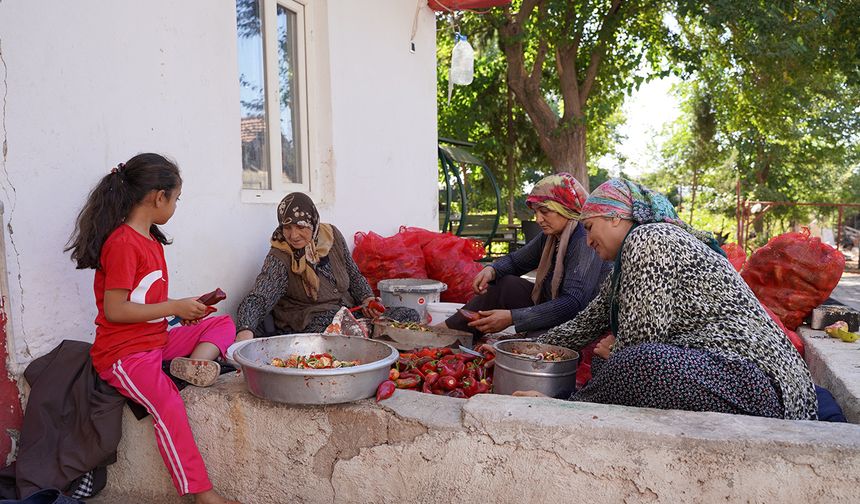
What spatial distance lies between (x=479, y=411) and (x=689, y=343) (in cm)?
81

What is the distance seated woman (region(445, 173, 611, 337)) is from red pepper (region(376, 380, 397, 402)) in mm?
1113

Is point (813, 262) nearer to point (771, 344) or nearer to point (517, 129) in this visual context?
point (771, 344)

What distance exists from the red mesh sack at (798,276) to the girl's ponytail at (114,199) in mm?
3874

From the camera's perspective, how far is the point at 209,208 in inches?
148

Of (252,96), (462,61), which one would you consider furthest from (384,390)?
(462,61)

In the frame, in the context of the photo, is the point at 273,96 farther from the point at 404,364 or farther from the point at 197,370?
the point at 197,370

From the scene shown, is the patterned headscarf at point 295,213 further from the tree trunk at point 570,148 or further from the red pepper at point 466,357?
the tree trunk at point 570,148

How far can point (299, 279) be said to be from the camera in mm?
4055

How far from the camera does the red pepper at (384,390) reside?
246 cm

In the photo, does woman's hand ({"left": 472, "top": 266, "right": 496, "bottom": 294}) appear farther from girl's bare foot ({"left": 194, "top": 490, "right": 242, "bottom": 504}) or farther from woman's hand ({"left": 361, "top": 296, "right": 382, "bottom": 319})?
girl's bare foot ({"left": 194, "top": 490, "right": 242, "bottom": 504})

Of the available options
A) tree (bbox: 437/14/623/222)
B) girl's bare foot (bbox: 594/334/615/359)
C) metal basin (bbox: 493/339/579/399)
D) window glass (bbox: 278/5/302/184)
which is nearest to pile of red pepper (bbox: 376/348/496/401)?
metal basin (bbox: 493/339/579/399)

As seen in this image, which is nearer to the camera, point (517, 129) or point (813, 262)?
point (813, 262)

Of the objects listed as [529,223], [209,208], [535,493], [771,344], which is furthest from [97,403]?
[529,223]

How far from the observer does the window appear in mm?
4258
